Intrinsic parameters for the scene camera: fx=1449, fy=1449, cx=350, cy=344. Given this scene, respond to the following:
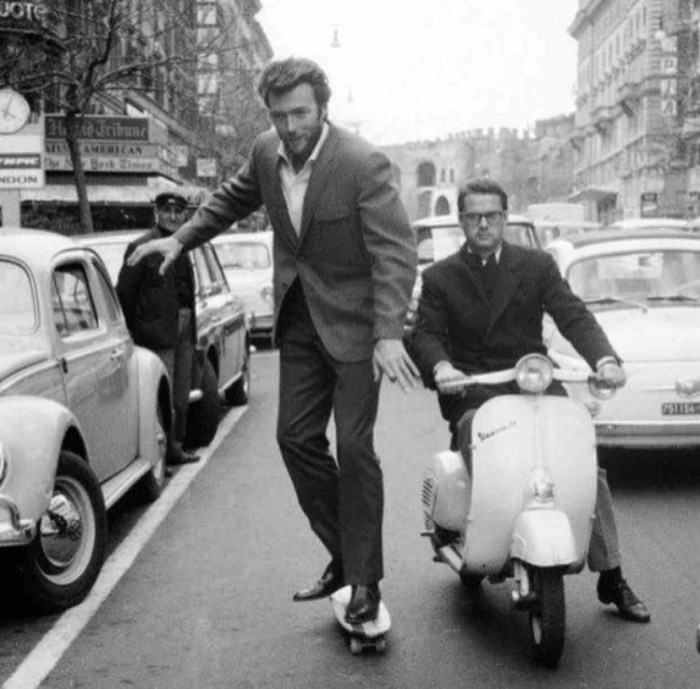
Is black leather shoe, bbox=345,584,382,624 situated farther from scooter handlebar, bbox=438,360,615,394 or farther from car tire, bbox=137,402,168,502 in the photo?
car tire, bbox=137,402,168,502

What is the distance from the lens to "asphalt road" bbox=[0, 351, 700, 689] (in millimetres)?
4973

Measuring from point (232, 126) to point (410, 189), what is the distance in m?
136

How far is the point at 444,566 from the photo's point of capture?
6.70 m

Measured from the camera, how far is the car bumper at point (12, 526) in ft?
18.1

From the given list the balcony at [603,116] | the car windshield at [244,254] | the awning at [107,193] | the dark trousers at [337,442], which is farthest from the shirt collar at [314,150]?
the balcony at [603,116]

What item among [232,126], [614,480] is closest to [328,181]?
[614,480]

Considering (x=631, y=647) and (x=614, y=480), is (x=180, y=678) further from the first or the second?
(x=614, y=480)

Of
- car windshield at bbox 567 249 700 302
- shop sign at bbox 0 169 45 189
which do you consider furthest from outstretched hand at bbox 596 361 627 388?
shop sign at bbox 0 169 45 189

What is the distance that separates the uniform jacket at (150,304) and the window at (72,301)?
1.69 meters

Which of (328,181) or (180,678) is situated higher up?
(328,181)

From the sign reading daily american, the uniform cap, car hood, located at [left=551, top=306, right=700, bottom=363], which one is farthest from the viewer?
the sign reading daily american

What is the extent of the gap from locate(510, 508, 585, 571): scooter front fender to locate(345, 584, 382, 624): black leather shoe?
543 mm

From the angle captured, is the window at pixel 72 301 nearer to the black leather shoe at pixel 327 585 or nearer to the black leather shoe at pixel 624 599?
the black leather shoe at pixel 327 585

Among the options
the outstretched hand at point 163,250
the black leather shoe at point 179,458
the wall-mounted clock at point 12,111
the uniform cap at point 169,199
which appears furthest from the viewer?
the wall-mounted clock at point 12,111
